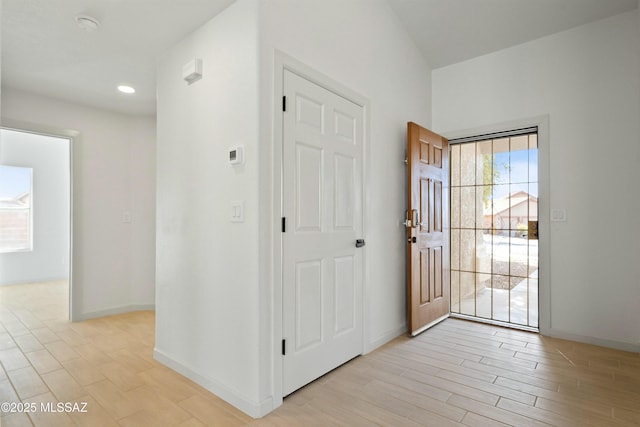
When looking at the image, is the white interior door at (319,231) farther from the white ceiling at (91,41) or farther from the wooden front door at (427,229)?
the white ceiling at (91,41)

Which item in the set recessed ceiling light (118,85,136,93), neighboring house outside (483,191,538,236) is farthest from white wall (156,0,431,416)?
neighboring house outside (483,191,538,236)

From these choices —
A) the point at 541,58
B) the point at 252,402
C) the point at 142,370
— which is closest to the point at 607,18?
the point at 541,58

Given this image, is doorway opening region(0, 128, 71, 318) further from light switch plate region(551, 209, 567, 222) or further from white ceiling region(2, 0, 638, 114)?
light switch plate region(551, 209, 567, 222)

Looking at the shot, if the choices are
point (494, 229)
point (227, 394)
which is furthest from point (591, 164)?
point (227, 394)

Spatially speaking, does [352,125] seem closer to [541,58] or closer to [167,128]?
[167,128]

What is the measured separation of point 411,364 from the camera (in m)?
2.70

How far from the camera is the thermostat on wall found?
82.0 inches

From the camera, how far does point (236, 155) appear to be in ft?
6.88

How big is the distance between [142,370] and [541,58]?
15.4 feet

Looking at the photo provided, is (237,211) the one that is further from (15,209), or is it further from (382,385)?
(15,209)

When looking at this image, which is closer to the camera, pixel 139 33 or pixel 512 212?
pixel 139 33

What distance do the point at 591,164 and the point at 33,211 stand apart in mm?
8478

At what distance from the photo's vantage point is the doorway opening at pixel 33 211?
602 cm

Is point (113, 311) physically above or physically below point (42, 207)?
below
